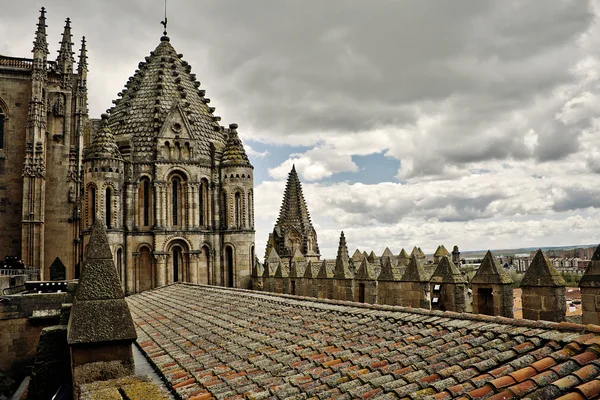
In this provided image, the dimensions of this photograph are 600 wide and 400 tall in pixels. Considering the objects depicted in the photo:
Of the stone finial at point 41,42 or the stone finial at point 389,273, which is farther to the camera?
the stone finial at point 41,42

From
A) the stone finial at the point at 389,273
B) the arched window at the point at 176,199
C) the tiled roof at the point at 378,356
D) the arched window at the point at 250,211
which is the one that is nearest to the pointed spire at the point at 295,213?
the arched window at the point at 250,211

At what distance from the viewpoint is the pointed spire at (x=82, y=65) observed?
44156 millimetres

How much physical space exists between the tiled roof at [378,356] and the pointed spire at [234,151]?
21912 millimetres

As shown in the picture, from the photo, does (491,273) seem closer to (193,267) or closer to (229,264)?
(193,267)

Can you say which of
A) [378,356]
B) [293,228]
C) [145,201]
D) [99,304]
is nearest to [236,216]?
[145,201]

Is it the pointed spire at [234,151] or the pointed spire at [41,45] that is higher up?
the pointed spire at [41,45]

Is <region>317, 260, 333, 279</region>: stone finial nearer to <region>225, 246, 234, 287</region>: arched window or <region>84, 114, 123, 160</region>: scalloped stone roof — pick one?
<region>225, 246, 234, 287</region>: arched window

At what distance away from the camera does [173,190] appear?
31953 mm

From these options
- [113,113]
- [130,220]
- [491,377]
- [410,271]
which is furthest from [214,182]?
[491,377]

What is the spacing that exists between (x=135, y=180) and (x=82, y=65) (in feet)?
67.0

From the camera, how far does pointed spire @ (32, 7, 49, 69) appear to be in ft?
126

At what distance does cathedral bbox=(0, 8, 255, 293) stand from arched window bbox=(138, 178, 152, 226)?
0.06 metres

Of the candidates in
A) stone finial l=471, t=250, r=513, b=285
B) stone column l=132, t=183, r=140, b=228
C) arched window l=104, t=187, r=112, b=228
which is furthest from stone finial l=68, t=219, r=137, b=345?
stone column l=132, t=183, r=140, b=228

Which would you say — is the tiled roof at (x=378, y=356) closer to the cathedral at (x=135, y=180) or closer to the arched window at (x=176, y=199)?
the cathedral at (x=135, y=180)
